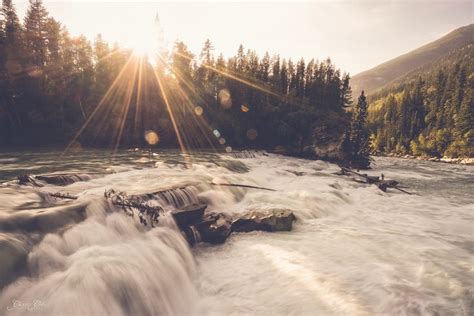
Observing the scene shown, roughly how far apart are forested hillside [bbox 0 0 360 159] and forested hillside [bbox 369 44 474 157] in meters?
35.4

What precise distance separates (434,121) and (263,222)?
99785 millimetres

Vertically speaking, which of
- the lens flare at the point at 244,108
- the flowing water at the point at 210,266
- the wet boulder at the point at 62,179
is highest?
the lens flare at the point at 244,108

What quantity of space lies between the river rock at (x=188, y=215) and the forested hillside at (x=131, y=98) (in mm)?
36510

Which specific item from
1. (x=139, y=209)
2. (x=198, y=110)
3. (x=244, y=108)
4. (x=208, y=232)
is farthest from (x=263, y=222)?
(x=244, y=108)

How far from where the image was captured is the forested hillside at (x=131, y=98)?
36.8 metres

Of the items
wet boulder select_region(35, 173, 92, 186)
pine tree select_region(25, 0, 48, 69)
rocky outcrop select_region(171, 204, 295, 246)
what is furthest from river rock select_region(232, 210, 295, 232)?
pine tree select_region(25, 0, 48, 69)

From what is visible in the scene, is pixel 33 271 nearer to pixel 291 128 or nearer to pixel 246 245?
pixel 246 245

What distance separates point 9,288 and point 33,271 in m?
0.57

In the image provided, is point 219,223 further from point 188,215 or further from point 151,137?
point 151,137

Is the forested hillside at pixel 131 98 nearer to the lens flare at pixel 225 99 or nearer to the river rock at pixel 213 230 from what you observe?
the lens flare at pixel 225 99

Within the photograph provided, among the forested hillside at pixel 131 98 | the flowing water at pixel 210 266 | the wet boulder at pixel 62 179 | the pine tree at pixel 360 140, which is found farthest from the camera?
the pine tree at pixel 360 140

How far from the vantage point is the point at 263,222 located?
10.0m

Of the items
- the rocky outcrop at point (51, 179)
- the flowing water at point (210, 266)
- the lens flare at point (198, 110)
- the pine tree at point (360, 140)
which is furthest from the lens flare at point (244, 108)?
the flowing water at point (210, 266)

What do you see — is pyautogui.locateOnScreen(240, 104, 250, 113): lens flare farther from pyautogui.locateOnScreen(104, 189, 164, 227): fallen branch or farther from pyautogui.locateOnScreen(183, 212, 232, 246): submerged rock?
pyautogui.locateOnScreen(104, 189, 164, 227): fallen branch
